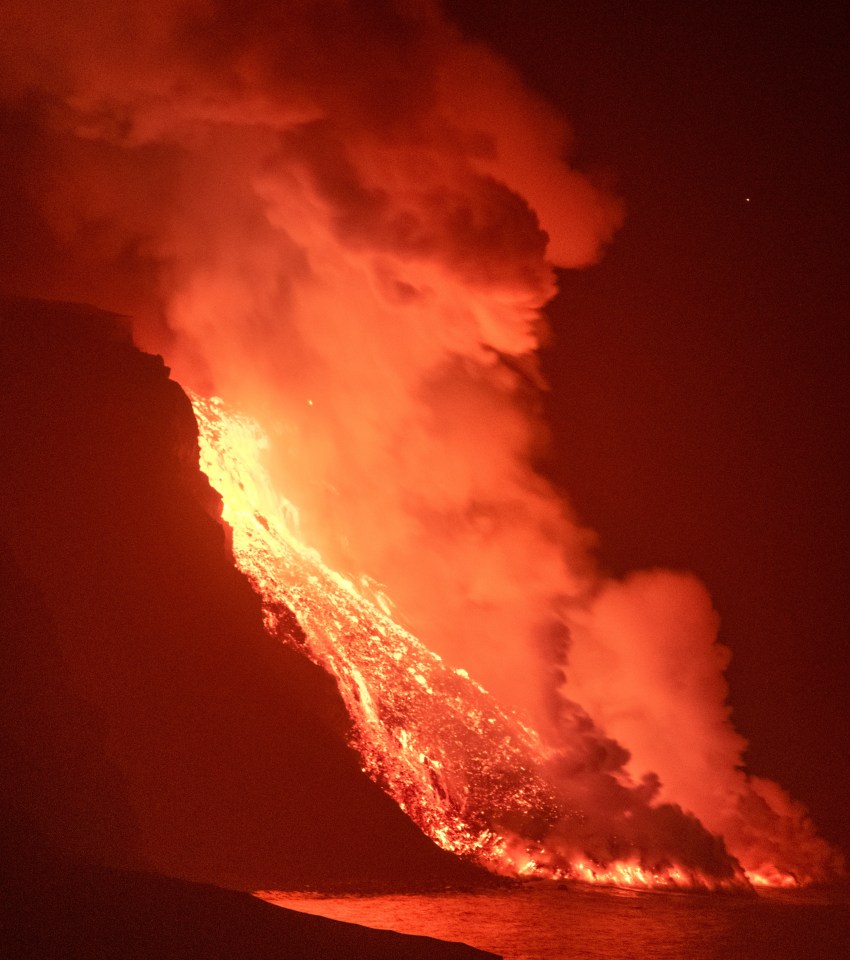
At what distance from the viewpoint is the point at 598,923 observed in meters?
22.1

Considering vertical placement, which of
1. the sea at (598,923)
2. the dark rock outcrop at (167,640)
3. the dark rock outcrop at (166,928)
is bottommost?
the dark rock outcrop at (166,928)

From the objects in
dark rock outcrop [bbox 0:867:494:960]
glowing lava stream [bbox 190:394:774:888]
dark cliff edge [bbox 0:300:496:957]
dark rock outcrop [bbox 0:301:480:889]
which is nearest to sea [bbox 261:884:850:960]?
dark cliff edge [bbox 0:300:496:957]

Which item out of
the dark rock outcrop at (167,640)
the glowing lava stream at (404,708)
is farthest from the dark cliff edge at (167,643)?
the glowing lava stream at (404,708)

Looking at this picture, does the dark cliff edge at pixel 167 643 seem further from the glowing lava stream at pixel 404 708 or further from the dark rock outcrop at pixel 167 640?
the glowing lava stream at pixel 404 708

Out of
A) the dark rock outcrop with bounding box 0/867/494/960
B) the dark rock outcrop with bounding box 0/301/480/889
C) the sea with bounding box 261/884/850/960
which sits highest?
the dark rock outcrop with bounding box 0/301/480/889

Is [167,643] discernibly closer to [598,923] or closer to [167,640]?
[167,640]

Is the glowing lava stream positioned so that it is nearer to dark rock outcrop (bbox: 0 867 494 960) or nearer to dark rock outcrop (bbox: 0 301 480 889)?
dark rock outcrop (bbox: 0 301 480 889)

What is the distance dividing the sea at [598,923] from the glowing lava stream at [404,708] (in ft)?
6.04

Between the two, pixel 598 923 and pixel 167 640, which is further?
A: pixel 167 640

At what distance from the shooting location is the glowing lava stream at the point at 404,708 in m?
26.3

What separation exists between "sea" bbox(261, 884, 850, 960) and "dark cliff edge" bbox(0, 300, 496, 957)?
1542 mm

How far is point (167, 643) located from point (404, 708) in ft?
32.5

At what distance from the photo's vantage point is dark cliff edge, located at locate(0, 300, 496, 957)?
20.8 meters

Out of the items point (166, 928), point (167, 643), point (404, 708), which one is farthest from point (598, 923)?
point (166, 928)
